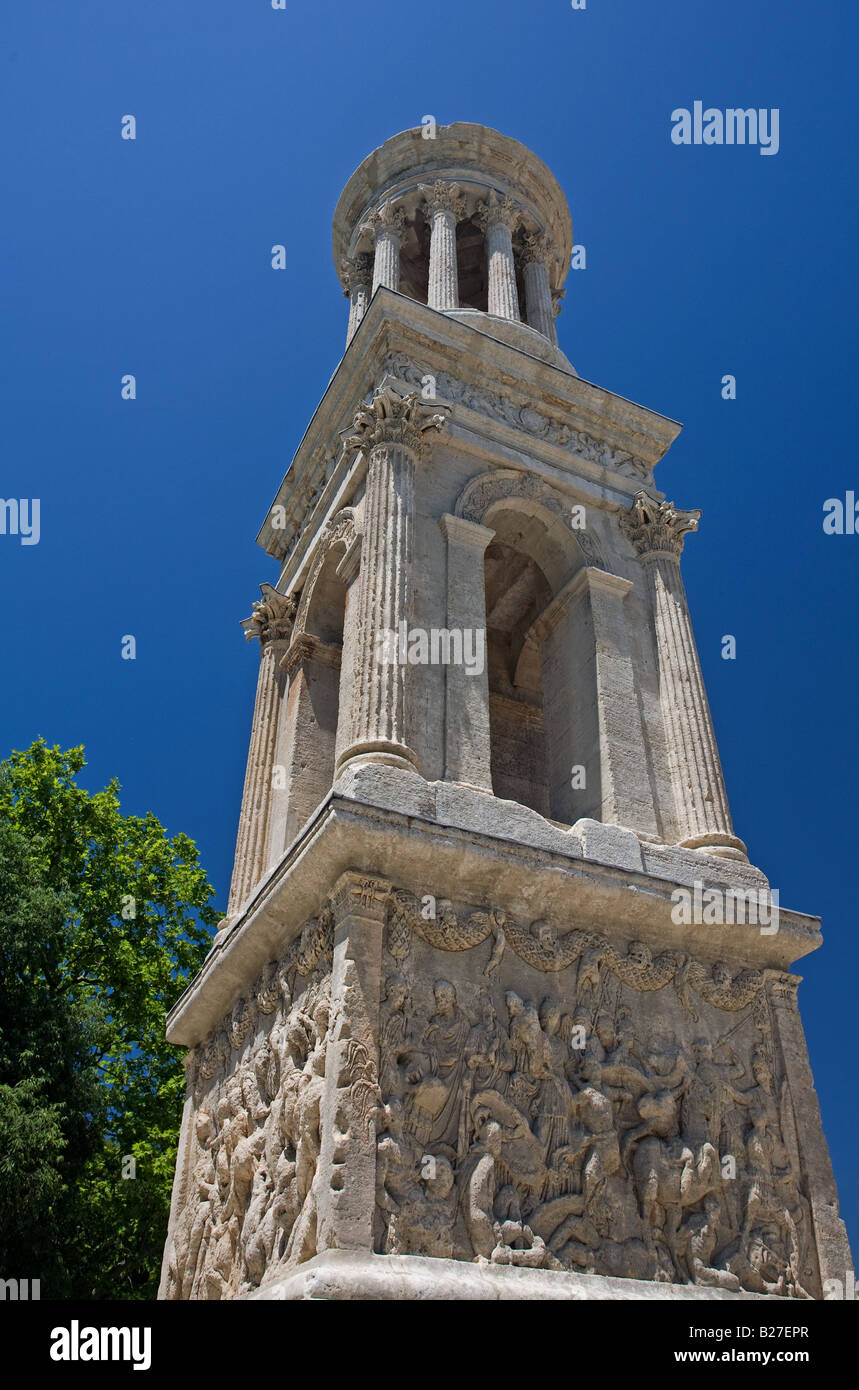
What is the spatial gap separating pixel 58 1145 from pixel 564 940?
388 inches

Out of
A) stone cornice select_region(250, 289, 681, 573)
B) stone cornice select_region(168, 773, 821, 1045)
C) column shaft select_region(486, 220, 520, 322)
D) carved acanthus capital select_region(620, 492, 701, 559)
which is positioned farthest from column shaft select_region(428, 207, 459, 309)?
stone cornice select_region(168, 773, 821, 1045)

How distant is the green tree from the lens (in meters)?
15.6

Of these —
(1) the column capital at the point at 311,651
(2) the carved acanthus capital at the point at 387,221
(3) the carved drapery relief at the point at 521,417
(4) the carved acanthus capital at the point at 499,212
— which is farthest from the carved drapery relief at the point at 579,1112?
(4) the carved acanthus capital at the point at 499,212

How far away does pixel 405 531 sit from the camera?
11.7 meters

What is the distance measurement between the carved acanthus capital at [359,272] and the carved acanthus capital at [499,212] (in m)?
2.09

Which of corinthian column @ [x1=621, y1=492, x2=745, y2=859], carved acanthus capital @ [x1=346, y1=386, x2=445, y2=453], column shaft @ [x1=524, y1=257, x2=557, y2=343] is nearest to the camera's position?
corinthian column @ [x1=621, y1=492, x2=745, y2=859]

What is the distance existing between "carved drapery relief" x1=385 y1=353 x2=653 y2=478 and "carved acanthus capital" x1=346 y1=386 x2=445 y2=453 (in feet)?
3.69

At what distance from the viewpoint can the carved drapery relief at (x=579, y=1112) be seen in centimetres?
785

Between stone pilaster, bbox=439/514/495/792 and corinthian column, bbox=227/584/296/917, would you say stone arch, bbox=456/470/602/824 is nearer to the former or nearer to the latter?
stone pilaster, bbox=439/514/495/792

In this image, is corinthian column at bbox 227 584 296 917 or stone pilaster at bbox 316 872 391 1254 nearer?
stone pilaster at bbox 316 872 391 1254

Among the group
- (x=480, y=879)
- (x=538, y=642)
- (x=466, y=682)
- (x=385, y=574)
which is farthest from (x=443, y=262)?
(x=480, y=879)

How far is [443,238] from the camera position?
57.6 feet

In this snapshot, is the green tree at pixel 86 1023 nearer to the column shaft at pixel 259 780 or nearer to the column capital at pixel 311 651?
the column shaft at pixel 259 780
